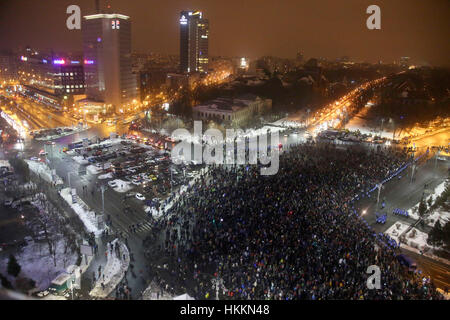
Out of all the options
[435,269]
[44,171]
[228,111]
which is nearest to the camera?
[435,269]

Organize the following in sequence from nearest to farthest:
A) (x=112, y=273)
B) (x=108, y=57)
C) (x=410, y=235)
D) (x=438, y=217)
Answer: (x=112, y=273) < (x=410, y=235) < (x=438, y=217) < (x=108, y=57)

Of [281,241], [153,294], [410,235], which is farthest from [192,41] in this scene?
[153,294]

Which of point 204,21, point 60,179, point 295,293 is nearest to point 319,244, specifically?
point 295,293

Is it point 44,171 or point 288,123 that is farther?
point 288,123

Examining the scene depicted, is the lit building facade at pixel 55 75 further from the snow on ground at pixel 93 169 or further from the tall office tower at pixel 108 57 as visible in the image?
the snow on ground at pixel 93 169

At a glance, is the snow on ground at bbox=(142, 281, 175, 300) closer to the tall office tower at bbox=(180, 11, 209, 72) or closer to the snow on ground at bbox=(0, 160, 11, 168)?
the snow on ground at bbox=(0, 160, 11, 168)

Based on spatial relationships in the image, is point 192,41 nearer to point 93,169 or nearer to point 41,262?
point 93,169
